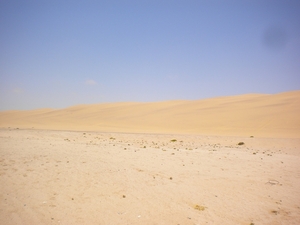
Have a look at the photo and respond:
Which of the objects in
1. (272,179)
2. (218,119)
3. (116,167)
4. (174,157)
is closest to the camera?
(272,179)

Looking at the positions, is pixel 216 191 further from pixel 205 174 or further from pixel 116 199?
pixel 116 199

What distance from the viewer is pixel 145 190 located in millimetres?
6215

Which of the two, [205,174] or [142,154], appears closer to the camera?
[205,174]

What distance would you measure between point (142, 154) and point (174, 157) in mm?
1640

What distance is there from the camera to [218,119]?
105 ft

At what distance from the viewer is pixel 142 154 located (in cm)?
1080

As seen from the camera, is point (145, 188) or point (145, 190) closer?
point (145, 190)

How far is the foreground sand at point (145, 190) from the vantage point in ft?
15.7

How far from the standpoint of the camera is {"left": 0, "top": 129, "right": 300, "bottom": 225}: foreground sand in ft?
15.7

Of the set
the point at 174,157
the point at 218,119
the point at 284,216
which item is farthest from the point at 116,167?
the point at 218,119

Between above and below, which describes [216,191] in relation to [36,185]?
below

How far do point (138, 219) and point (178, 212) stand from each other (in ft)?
3.22

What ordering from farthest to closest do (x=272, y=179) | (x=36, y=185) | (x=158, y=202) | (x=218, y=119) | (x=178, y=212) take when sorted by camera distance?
(x=218, y=119) → (x=272, y=179) → (x=36, y=185) → (x=158, y=202) → (x=178, y=212)

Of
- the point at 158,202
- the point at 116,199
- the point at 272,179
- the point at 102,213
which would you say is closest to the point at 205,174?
the point at 272,179
